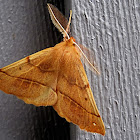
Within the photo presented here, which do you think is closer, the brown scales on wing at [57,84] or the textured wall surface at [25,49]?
the brown scales on wing at [57,84]

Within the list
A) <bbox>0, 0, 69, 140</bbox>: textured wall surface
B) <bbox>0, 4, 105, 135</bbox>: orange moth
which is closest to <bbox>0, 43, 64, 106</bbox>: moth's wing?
<bbox>0, 4, 105, 135</bbox>: orange moth

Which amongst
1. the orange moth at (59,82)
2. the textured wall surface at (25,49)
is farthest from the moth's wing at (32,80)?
the textured wall surface at (25,49)

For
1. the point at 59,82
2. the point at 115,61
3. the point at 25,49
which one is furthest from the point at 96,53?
the point at 25,49

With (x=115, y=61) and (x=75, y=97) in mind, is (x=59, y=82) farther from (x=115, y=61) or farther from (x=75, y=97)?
(x=115, y=61)

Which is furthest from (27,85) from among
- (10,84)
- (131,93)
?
(131,93)

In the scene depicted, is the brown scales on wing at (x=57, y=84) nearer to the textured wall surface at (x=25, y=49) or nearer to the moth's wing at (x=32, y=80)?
the moth's wing at (x=32, y=80)

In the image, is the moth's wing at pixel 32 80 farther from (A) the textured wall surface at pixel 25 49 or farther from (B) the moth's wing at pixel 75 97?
(A) the textured wall surface at pixel 25 49

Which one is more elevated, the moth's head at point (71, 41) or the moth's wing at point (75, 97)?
the moth's head at point (71, 41)

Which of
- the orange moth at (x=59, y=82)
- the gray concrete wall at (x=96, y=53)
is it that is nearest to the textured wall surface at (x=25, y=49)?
the gray concrete wall at (x=96, y=53)
